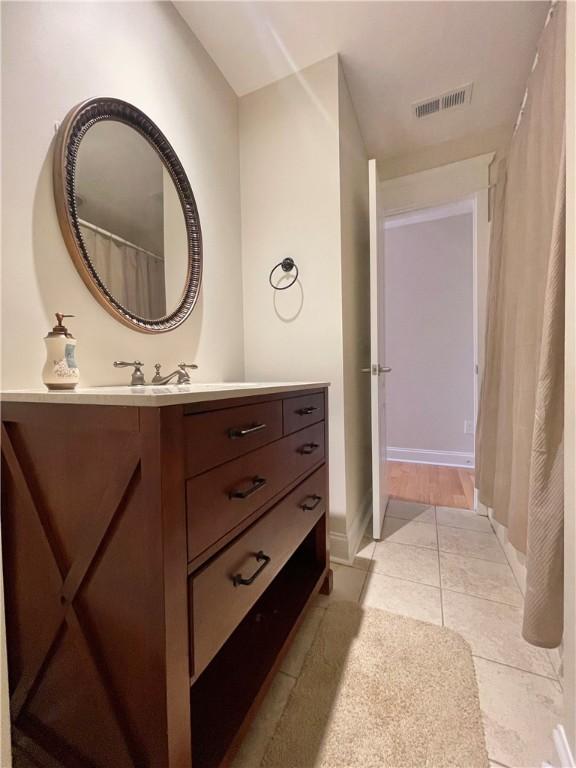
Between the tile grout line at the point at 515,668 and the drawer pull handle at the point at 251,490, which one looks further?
the tile grout line at the point at 515,668

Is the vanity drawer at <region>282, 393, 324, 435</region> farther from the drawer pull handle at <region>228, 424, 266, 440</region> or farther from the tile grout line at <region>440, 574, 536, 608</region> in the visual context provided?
the tile grout line at <region>440, 574, 536, 608</region>

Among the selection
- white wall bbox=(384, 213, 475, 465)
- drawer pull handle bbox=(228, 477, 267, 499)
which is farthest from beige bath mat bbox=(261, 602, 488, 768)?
white wall bbox=(384, 213, 475, 465)

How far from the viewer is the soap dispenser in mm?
789

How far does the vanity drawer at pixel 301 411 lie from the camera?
1.01m

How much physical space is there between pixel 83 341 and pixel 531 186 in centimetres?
175

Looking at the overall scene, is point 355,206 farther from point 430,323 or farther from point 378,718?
point 378,718

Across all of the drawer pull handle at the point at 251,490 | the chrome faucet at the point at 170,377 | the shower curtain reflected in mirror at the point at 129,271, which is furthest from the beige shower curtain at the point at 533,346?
the shower curtain reflected in mirror at the point at 129,271

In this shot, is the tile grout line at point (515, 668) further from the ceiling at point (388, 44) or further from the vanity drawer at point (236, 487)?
the ceiling at point (388, 44)

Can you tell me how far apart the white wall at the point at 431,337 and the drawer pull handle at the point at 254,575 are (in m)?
3.00

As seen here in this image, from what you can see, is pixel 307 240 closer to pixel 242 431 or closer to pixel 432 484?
pixel 242 431

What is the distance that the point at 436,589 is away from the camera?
1385 millimetres

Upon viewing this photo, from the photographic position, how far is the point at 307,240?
5.37 ft

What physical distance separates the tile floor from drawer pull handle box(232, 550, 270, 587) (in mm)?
442

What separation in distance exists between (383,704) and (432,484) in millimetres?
2095
